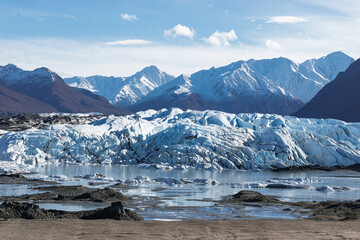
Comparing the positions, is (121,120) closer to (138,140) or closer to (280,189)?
(138,140)

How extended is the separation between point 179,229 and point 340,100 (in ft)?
538

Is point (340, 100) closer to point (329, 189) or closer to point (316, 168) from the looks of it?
point (316, 168)

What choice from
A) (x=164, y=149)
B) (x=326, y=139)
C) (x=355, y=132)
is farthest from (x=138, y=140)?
(x=355, y=132)

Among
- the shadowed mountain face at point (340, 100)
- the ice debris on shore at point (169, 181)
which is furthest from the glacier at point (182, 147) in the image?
the shadowed mountain face at point (340, 100)

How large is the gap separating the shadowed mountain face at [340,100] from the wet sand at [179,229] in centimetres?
13793

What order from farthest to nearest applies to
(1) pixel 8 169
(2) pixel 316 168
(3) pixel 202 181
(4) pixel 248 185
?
(2) pixel 316 168 < (1) pixel 8 169 < (3) pixel 202 181 < (4) pixel 248 185

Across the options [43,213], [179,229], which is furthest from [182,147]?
[179,229]

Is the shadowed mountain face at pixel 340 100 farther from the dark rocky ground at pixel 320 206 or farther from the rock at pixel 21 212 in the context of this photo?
the rock at pixel 21 212

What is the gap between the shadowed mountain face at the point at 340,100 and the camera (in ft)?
541

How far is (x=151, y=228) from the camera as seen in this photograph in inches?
882

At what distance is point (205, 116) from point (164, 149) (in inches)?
878

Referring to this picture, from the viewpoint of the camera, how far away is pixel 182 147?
74625mm

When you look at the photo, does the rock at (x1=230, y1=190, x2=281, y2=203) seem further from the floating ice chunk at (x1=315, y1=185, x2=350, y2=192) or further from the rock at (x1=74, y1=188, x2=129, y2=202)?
the floating ice chunk at (x1=315, y1=185, x2=350, y2=192)

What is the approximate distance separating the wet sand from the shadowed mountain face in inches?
5430
